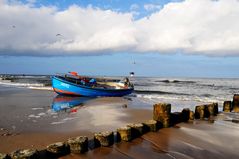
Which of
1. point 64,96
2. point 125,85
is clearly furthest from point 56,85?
point 125,85

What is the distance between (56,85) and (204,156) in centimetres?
2262

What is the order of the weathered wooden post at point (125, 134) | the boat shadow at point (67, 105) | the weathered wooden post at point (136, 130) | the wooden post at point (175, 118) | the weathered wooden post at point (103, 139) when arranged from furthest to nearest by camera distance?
the boat shadow at point (67, 105)
the wooden post at point (175, 118)
the weathered wooden post at point (136, 130)
the weathered wooden post at point (125, 134)
the weathered wooden post at point (103, 139)

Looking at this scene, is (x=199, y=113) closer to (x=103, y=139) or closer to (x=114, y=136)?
(x=114, y=136)

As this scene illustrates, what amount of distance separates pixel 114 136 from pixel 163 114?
9.39 ft

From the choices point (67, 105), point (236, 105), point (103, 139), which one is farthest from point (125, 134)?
point (236, 105)

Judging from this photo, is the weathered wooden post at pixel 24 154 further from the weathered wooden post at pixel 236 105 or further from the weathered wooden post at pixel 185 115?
the weathered wooden post at pixel 236 105

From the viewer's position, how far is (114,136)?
9.89 m

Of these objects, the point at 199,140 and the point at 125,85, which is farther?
the point at 125,85

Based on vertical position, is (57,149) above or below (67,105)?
above

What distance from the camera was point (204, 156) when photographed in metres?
8.14

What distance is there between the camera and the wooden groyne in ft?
23.0

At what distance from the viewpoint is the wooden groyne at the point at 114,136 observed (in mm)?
7017

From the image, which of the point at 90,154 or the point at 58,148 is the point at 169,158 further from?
the point at 58,148

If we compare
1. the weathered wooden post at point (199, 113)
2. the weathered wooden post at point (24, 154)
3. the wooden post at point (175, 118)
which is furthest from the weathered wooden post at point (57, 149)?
the weathered wooden post at point (199, 113)
